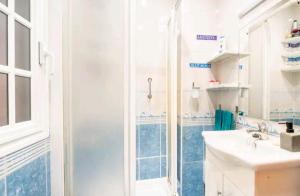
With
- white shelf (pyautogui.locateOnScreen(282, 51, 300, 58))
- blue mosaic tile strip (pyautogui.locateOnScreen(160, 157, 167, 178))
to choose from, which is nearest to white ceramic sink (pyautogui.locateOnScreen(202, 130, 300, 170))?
white shelf (pyautogui.locateOnScreen(282, 51, 300, 58))

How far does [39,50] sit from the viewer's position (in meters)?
0.96

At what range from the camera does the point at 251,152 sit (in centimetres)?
100

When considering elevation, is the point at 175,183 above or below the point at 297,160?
below

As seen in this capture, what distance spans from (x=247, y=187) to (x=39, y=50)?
128 centimetres

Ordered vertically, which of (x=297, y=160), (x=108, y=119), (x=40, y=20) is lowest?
(x=297, y=160)

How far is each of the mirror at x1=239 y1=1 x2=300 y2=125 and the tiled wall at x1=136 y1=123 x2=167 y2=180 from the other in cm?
113

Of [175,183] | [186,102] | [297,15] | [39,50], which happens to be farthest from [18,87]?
[175,183]

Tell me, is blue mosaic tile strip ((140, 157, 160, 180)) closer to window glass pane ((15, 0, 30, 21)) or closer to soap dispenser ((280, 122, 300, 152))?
soap dispenser ((280, 122, 300, 152))

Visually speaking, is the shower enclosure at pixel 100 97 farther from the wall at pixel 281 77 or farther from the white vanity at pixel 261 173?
the wall at pixel 281 77

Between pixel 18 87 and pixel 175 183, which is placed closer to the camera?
pixel 18 87

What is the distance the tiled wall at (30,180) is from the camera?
68 centimetres

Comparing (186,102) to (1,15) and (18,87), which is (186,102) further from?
(1,15)

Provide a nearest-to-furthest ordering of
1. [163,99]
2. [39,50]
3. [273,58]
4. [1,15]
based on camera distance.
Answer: [1,15] → [39,50] → [273,58] → [163,99]

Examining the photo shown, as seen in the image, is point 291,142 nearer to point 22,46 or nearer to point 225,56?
point 225,56
